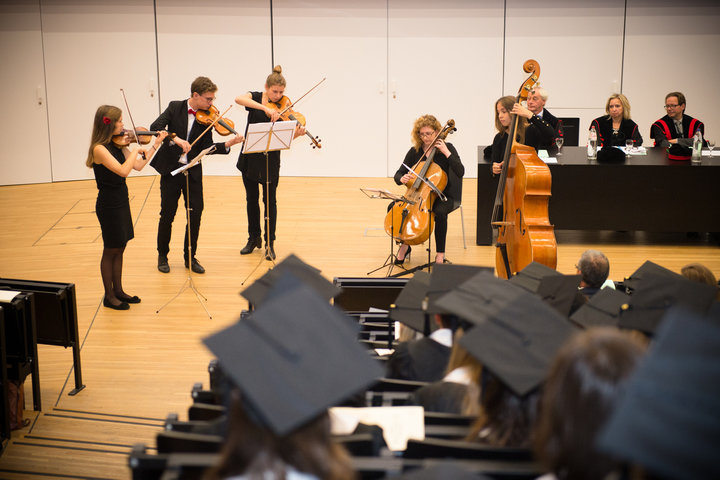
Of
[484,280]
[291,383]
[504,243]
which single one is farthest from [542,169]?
[291,383]

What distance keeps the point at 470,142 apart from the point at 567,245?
174 inches

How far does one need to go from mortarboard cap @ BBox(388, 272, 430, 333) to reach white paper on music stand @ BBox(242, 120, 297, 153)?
2.83m

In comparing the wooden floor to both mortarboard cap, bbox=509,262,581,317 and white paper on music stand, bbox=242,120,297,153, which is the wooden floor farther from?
mortarboard cap, bbox=509,262,581,317

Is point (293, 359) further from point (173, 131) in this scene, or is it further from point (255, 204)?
point (255, 204)

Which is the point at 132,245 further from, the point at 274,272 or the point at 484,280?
the point at 484,280

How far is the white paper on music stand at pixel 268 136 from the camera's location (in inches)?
237

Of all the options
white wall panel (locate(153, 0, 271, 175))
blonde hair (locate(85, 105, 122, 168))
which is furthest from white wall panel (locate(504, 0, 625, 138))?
blonde hair (locate(85, 105, 122, 168))

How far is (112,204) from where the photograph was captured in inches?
216

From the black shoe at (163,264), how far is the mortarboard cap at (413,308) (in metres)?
3.65

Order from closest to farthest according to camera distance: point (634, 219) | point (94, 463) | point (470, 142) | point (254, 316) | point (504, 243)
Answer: point (254, 316) → point (94, 463) → point (504, 243) → point (634, 219) → point (470, 142)

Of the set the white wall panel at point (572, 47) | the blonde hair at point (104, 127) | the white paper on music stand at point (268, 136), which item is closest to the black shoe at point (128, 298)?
the blonde hair at point (104, 127)

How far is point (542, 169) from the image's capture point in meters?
5.39

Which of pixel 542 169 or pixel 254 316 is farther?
pixel 542 169

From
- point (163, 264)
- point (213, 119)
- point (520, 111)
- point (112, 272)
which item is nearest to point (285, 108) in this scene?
point (213, 119)
